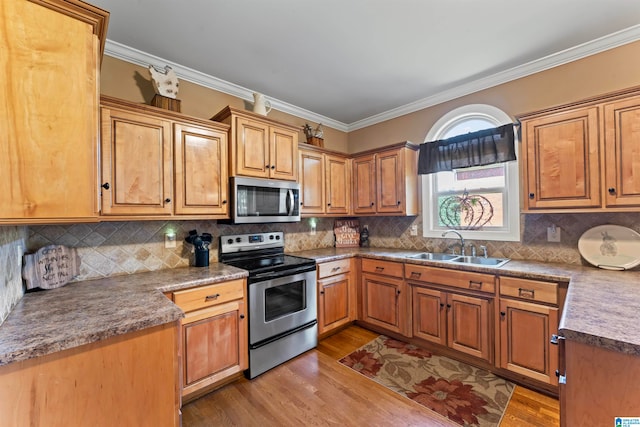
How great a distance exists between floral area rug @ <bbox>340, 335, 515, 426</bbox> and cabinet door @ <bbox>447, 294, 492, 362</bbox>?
0.58 ft

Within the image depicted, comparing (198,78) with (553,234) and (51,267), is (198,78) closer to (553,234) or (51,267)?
(51,267)

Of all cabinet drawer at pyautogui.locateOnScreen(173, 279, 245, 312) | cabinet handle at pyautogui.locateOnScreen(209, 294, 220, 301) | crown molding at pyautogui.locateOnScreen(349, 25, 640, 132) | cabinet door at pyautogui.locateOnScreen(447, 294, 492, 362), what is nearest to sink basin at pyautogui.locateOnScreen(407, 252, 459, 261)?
cabinet door at pyautogui.locateOnScreen(447, 294, 492, 362)

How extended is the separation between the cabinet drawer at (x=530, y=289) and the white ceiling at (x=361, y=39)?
6.17ft

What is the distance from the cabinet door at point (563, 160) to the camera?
1.93m

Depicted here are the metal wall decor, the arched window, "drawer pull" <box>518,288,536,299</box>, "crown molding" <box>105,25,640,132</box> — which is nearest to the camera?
"drawer pull" <box>518,288,536,299</box>

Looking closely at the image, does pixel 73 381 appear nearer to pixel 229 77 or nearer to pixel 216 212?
pixel 216 212

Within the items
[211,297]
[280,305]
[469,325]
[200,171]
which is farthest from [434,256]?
[200,171]

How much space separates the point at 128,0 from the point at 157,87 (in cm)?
57

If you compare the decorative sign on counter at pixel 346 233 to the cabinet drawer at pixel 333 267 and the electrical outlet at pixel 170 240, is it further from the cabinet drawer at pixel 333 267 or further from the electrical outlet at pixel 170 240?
the electrical outlet at pixel 170 240

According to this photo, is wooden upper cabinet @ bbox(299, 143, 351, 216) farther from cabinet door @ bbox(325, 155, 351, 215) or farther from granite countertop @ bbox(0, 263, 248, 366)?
granite countertop @ bbox(0, 263, 248, 366)

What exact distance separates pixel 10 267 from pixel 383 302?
9.30ft

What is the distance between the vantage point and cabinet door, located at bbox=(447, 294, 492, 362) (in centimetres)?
221

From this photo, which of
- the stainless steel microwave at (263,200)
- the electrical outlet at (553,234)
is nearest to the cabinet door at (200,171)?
the stainless steel microwave at (263,200)

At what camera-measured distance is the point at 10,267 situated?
132cm
